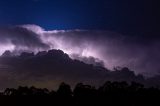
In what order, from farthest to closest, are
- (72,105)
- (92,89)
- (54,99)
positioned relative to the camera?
(92,89), (54,99), (72,105)

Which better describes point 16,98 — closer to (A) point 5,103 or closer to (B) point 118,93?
(A) point 5,103

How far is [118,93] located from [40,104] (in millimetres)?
26526

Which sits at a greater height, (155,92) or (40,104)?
(155,92)

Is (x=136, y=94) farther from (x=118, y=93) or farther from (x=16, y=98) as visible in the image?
(x=16, y=98)

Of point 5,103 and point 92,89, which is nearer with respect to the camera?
point 5,103

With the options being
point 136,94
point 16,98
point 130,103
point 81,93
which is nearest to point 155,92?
point 136,94

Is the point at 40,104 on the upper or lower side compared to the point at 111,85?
lower

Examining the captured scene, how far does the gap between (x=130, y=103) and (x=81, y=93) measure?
17808mm

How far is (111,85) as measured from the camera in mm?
117438

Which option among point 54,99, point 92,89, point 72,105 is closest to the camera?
point 72,105

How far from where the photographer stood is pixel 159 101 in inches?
4028

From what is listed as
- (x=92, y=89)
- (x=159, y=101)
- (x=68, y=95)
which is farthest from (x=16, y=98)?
(x=159, y=101)

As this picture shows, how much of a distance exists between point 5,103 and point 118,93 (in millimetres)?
37376

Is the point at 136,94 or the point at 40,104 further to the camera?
the point at 136,94
